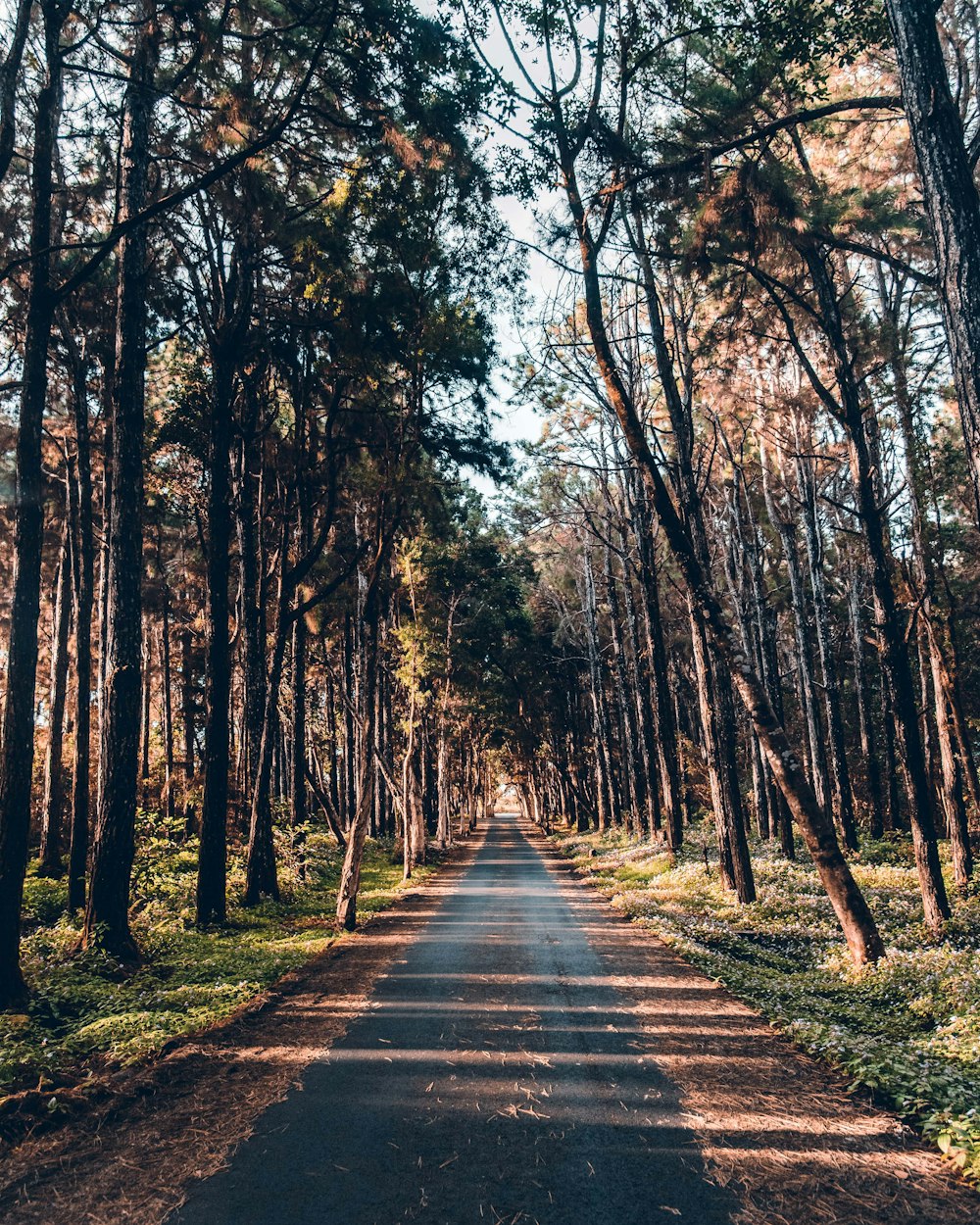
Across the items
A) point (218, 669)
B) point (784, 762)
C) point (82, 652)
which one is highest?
point (82, 652)

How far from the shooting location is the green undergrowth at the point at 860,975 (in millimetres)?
5191

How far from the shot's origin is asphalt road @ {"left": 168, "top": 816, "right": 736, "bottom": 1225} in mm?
3693

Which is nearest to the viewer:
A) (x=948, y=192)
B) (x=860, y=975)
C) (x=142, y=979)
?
(x=948, y=192)

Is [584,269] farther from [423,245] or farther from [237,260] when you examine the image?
[237,260]

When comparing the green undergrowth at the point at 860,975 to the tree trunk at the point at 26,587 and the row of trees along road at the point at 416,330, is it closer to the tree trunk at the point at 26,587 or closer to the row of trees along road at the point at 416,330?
the row of trees along road at the point at 416,330

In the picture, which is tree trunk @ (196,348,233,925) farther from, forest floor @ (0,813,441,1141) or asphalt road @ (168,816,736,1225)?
asphalt road @ (168,816,736,1225)

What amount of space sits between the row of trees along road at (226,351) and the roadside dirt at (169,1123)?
271cm

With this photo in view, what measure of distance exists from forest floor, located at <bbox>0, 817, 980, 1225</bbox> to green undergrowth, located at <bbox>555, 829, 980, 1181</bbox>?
0.30 metres

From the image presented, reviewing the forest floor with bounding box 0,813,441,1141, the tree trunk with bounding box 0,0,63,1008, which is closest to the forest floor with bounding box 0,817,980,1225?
the forest floor with bounding box 0,813,441,1141

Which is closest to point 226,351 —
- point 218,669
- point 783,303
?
point 218,669

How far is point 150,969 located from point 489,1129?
257 inches

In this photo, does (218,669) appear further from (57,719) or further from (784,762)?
(784,762)

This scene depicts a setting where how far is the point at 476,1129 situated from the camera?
4609mm

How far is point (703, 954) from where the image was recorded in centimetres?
982
